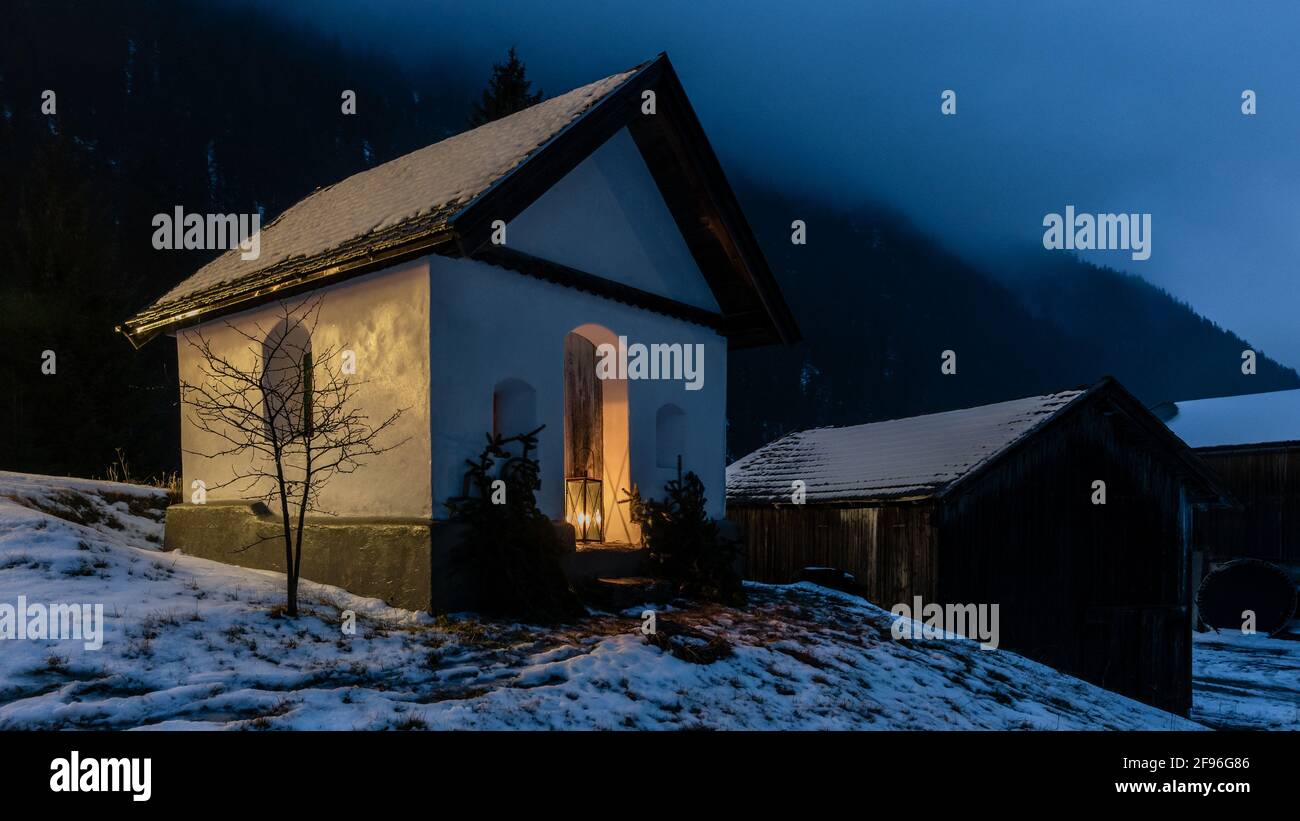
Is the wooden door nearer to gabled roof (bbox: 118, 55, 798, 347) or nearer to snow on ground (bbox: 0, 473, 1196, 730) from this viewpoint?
gabled roof (bbox: 118, 55, 798, 347)

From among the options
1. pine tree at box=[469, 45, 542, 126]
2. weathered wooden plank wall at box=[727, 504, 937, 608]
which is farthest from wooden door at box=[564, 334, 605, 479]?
pine tree at box=[469, 45, 542, 126]

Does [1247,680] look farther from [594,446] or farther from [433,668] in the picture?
[433,668]

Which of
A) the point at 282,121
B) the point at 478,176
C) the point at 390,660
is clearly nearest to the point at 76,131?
the point at 282,121

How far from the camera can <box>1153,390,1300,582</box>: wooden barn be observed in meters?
27.5

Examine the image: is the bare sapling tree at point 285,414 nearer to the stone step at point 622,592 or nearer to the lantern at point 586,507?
the stone step at point 622,592

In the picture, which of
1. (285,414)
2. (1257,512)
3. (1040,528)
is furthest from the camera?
(1257,512)

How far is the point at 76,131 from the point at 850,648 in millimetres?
61967

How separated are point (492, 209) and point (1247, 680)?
75.4 feet

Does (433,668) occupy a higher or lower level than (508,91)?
lower

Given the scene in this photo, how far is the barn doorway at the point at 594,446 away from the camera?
1126 cm

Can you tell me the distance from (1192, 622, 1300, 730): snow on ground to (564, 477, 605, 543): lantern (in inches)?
527

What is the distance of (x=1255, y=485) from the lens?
28406 millimetres

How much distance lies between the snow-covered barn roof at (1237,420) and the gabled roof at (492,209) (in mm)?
25740

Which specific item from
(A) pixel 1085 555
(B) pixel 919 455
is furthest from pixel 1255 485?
(B) pixel 919 455
